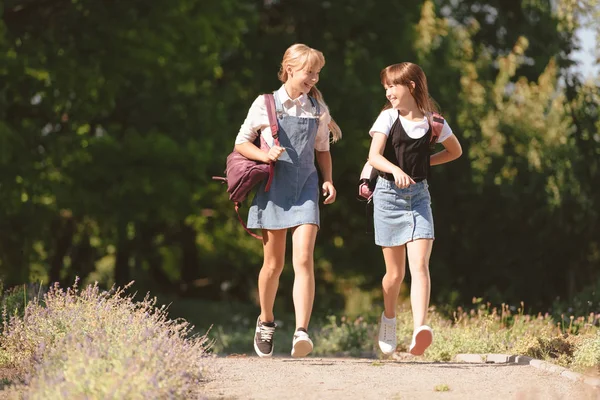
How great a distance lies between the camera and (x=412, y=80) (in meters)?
7.66

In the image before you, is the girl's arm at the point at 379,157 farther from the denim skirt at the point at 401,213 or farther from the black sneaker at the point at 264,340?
the black sneaker at the point at 264,340

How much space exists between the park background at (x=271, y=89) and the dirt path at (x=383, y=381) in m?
6.74

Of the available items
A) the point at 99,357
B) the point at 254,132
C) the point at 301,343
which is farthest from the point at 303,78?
the point at 99,357

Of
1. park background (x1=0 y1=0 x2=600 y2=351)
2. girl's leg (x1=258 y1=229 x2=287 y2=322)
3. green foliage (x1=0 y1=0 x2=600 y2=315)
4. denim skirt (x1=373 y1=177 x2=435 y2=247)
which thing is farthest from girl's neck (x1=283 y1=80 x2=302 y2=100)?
park background (x1=0 y1=0 x2=600 y2=351)

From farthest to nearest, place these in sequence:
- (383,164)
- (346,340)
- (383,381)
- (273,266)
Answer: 1. (346,340)
2. (273,266)
3. (383,164)
4. (383,381)

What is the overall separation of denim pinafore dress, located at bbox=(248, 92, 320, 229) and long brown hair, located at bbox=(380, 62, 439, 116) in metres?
0.66

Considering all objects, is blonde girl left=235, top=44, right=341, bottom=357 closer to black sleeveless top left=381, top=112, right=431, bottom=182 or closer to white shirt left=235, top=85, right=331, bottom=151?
white shirt left=235, top=85, right=331, bottom=151

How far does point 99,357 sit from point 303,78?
2.60 metres

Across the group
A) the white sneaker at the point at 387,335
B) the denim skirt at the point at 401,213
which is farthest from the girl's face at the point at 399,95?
the white sneaker at the point at 387,335

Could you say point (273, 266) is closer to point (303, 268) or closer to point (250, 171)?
point (303, 268)

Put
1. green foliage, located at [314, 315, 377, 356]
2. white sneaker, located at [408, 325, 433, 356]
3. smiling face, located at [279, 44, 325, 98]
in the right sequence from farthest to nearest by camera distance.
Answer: green foliage, located at [314, 315, 377, 356] < smiling face, located at [279, 44, 325, 98] < white sneaker, located at [408, 325, 433, 356]

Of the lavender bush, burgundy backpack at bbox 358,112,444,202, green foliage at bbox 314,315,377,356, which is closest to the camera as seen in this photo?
the lavender bush

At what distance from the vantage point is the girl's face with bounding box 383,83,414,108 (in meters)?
7.68

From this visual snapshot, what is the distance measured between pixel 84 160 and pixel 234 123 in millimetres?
3033
